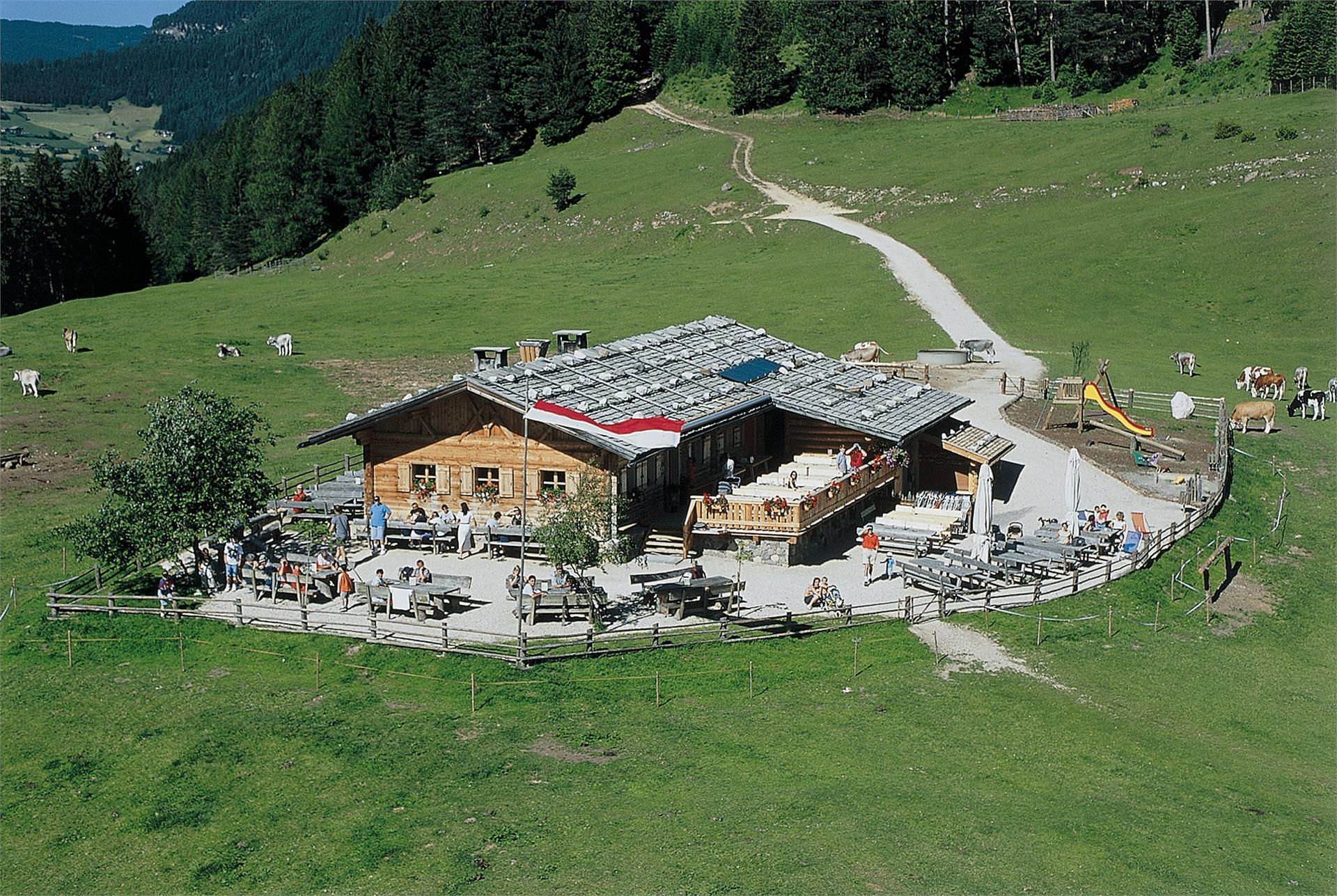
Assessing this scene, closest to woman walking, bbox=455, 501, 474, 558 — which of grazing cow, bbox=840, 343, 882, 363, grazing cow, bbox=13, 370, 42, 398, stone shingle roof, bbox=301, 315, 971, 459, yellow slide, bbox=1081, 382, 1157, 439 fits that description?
stone shingle roof, bbox=301, 315, 971, 459

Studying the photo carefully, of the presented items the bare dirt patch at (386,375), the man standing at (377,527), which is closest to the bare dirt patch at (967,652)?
the man standing at (377,527)

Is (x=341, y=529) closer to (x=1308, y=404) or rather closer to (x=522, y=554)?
(x=522, y=554)

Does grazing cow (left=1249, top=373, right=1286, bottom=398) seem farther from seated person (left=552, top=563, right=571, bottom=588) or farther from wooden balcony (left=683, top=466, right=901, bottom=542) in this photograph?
seated person (left=552, top=563, right=571, bottom=588)

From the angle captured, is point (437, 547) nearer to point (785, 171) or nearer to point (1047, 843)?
point (1047, 843)

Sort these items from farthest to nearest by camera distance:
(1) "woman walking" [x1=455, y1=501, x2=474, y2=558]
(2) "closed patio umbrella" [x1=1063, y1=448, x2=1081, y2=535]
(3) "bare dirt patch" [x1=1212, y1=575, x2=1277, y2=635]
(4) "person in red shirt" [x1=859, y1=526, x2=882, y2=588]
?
(2) "closed patio umbrella" [x1=1063, y1=448, x2=1081, y2=535] < (1) "woman walking" [x1=455, y1=501, x2=474, y2=558] < (4) "person in red shirt" [x1=859, y1=526, x2=882, y2=588] < (3) "bare dirt patch" [x1=1212, y1=575, x2=1277, y2=635]

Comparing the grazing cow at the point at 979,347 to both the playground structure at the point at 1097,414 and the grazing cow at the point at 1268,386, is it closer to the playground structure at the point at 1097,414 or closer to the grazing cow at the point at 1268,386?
the playground structure at the point at 1097,414

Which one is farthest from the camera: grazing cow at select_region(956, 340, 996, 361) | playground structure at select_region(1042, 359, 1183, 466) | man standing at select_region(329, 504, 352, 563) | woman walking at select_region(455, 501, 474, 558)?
grazing cow at select_region(956, 340, 996, 361)

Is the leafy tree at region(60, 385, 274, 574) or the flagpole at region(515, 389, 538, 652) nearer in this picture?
the flagpole at region(515, 389, 538, 652)

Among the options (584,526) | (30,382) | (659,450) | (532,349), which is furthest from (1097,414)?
(30,382)
